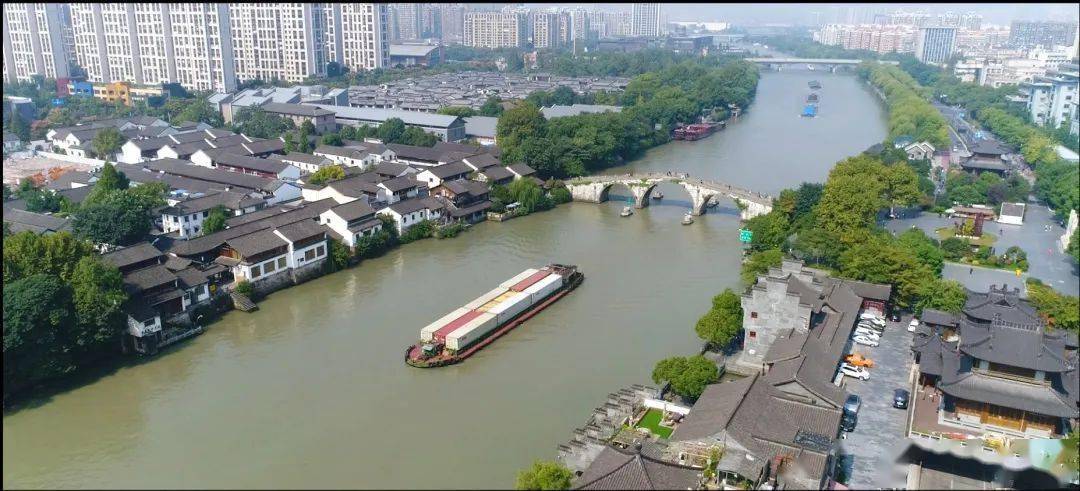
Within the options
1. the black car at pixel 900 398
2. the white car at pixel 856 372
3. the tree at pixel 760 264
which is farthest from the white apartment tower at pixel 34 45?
the black car at pixel 900 398

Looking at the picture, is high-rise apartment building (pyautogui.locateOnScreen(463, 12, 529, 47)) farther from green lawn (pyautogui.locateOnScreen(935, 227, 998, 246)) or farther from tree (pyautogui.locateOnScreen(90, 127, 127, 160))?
green lawn (pyautogui.locateOnScreen(935, 227, 998, 246))

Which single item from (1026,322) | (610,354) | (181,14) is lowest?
(610,354)

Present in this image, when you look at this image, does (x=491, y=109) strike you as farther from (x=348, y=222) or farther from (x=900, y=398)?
(x=900, y=398)

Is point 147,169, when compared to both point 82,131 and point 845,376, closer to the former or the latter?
point 82,131

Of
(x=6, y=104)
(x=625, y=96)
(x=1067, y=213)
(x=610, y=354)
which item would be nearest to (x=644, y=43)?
(x=625, y=96)

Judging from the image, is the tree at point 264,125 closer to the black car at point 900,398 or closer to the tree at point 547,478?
the tree at point 547,478
